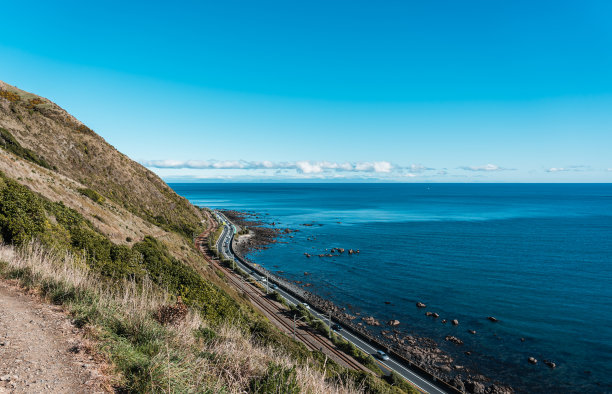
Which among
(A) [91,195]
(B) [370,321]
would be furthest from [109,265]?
(B) [370,321]

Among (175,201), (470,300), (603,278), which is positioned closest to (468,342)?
(470,300)

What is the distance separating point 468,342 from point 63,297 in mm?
43795

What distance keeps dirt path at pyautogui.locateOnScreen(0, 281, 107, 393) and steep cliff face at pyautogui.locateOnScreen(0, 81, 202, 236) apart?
5611 centimetres

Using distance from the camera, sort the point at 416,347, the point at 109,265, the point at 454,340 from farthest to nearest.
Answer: the point at 454,340 < the point at 416,347 < the point at 109,265

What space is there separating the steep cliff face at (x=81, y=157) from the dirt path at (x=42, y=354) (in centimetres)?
5611

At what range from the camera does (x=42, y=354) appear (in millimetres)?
5426

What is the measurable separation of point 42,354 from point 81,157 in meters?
74.0

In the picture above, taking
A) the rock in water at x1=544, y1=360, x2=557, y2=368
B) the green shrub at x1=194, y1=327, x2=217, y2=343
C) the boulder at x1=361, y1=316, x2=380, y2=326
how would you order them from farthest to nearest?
1. the boulder at x1=361, y1=316, x2=380, y2=326
2. the rock in water at x1=544, y1=360, x2=557, y2=368
3. the green shrub at x1=194, y1=327, x2=217, y2=343

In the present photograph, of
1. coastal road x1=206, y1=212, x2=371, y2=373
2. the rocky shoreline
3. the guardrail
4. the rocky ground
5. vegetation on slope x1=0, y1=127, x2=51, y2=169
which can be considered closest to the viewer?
the guardrail

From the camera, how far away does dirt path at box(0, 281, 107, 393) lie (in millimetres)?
4594

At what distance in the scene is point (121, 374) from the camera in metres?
5.22

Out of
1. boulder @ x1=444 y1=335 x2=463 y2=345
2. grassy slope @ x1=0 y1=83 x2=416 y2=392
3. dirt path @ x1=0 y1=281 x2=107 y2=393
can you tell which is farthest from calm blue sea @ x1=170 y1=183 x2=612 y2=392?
dirt path @ x1=0 y1=281 x2=107 y2=393

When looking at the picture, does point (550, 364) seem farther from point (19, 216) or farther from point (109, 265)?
point (19, 216)

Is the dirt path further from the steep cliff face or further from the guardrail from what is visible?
the steep cliff face
